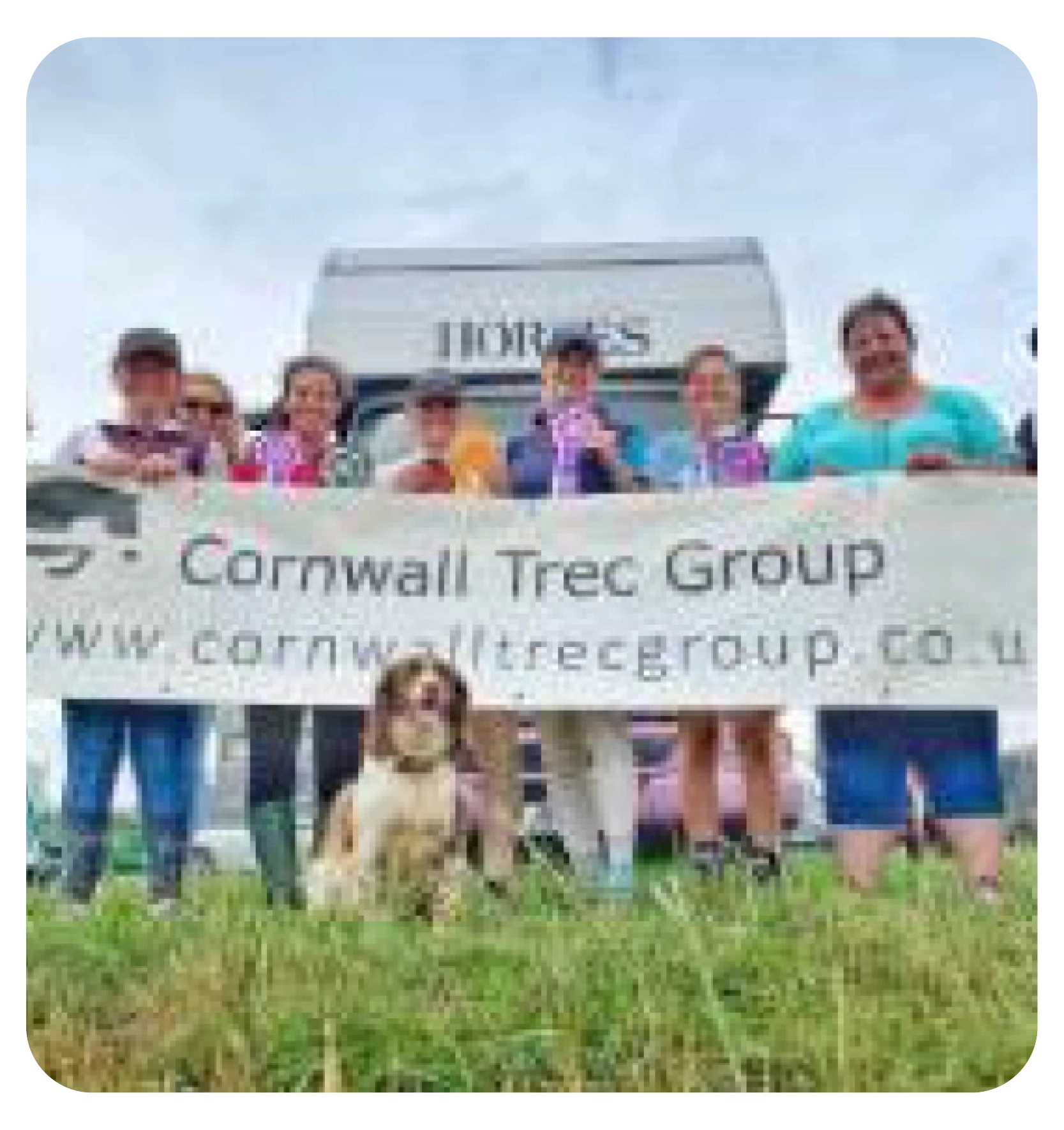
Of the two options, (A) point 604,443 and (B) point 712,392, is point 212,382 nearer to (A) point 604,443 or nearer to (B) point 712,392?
(A) point 604,443

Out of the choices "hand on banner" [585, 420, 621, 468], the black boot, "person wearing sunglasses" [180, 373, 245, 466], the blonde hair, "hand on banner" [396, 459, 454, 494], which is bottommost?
the black boot

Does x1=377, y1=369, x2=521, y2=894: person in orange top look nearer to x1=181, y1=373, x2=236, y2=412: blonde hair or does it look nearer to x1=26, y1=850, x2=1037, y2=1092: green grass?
x1=26, y1=850, x2=1037, y2=1092: green grass

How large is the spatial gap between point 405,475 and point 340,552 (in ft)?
0.70

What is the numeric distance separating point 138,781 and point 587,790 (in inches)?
37.3

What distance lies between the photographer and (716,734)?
Result: 24.2ft

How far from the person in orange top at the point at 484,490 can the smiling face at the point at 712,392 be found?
426 millimetres

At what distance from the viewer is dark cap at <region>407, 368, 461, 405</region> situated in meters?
7.30

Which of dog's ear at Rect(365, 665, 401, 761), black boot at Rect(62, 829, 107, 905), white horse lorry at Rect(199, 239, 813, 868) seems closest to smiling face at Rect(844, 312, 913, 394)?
white horse lorry at Rect(199, 239, 813, 868)

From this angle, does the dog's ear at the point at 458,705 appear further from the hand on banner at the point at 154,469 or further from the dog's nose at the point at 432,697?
the hand on banner at the point at 154,469

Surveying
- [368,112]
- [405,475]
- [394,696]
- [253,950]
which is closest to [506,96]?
[368,112]

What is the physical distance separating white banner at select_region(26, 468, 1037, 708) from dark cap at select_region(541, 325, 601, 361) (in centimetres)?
33

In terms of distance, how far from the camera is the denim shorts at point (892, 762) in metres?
7.34

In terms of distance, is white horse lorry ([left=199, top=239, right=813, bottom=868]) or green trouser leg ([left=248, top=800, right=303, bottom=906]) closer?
white horse lorry ([left=199, top=239, right=813, bottom=868])

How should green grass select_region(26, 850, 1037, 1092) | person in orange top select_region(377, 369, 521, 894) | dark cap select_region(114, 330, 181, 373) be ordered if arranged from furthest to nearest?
person in orange top select_region(377, 369, 521, 894) < dark cap select_region(114, 330, 181, 373) < green grass select_region(26, 850, 1037, 1092)
